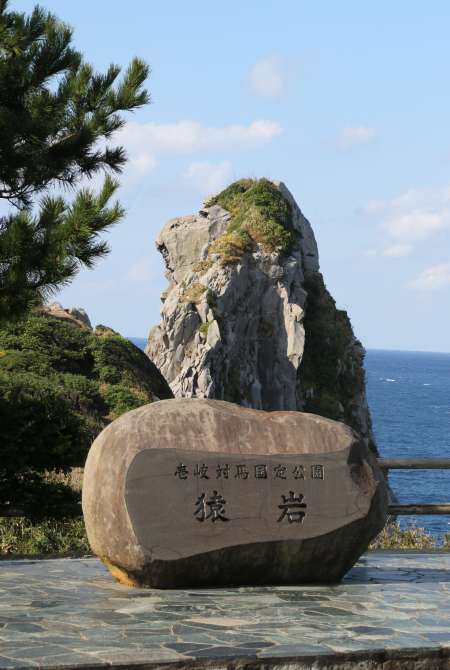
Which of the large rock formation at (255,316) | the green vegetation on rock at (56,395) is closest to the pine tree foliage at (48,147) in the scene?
the green vegetation on rock at (56,395)

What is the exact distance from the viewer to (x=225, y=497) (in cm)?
971

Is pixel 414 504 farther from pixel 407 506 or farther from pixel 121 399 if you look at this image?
pixel 121 399

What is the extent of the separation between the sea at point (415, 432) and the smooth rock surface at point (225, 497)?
189 inches

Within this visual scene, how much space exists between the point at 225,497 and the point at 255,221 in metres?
41.5

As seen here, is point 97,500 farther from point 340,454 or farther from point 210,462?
point 340,454

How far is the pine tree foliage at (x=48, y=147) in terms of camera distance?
13.0 m

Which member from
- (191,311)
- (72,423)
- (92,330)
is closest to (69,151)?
(72,423)

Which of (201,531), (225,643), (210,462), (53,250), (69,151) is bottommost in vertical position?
(225,643)

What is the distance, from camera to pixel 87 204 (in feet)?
42.5

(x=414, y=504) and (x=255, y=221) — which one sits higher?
(x=255, y=221)

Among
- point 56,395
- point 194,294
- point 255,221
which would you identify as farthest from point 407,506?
point 255,221

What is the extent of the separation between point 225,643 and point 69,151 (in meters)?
8.68

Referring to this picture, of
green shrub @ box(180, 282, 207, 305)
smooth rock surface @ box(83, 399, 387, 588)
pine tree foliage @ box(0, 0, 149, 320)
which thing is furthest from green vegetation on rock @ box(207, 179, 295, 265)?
smooth rock surface @ box(83, 399, 387, 588)

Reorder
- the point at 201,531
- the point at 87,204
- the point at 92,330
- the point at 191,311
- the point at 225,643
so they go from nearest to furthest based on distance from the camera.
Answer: the point at 225,643
the point at 201,531
the point at 87,204
the point at 92,330
the point at 191,311
